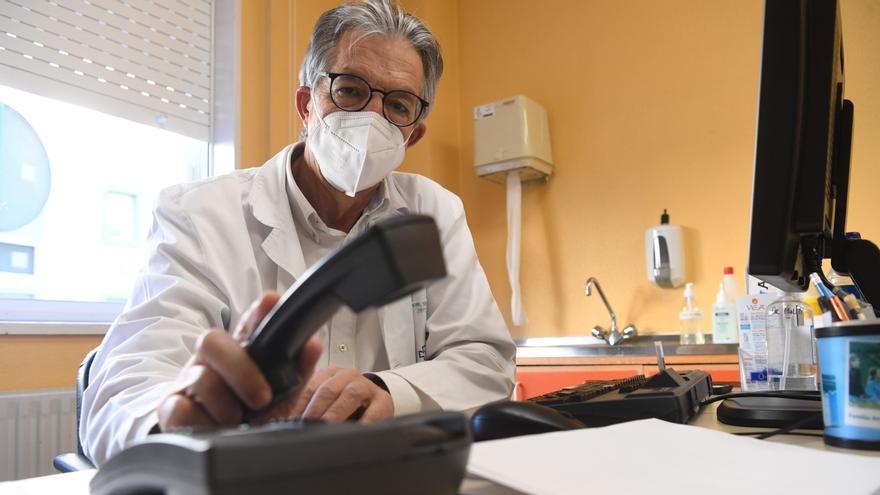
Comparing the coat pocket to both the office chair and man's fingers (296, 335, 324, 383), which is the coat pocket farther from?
man's fingers (296, 335, 324, 383)

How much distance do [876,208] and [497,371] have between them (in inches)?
82.6

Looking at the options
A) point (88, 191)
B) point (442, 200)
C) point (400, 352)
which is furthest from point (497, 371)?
point (88, 191)

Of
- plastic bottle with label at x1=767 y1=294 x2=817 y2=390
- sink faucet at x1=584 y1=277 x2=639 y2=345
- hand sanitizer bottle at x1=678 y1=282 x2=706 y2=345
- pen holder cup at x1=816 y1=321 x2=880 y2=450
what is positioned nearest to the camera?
pen holder cup at x1=816 y1=321 x2=880 y2=450

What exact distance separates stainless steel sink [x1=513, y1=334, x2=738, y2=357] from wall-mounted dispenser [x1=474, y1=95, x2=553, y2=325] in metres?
0.20

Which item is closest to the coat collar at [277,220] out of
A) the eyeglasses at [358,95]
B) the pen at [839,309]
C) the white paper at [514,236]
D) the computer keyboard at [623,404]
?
the eyeglasses at [358,95]

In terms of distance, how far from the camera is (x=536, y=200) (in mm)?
3225

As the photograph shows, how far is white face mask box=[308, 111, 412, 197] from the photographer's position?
124cm

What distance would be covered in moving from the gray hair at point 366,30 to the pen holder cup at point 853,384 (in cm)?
96

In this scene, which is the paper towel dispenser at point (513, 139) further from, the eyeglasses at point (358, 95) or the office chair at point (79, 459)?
the office chair at point (79, 459)

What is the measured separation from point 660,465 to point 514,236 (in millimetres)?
2734

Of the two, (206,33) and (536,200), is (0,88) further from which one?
(536,200)

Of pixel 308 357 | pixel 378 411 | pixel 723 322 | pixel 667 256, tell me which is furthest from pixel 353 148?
pixel 667 256

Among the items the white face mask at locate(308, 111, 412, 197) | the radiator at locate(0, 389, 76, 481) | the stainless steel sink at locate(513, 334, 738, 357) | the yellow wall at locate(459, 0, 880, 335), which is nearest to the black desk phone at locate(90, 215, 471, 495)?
the white face mask at locate(308, 111, 412, 197)

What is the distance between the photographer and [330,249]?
4.14 ft
